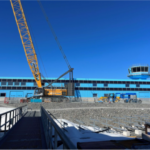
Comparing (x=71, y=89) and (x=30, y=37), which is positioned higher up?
(x=30, y=37)

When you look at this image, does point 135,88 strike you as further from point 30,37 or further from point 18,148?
point 18,148

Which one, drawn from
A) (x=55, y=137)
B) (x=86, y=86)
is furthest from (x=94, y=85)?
(x=55, y=137)

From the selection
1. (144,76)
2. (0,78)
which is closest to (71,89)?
(0,78)

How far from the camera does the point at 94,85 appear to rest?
5919 centimetres

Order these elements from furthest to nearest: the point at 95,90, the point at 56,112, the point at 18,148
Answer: the point at 95,90
the point at 56,112
the point at 18,148

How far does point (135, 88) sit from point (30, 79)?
146 feet

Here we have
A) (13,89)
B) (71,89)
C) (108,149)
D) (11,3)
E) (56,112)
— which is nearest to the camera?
(108,149)

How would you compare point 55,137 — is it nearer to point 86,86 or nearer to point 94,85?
point 86,86

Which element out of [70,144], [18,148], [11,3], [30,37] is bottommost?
[18,148]

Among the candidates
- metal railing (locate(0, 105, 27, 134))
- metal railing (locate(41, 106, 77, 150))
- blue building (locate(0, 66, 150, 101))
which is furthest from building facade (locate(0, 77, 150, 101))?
metal railing (locate(41, 106, 77, 150))

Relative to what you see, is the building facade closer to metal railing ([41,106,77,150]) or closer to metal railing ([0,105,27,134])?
metal railing ([0,105,27,134])

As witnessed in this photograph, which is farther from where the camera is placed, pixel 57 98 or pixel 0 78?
pixel 0 78

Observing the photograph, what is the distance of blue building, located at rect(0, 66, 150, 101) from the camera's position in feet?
177

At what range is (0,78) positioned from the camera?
54031 mm
